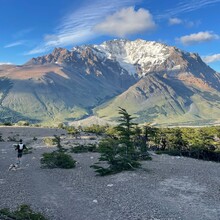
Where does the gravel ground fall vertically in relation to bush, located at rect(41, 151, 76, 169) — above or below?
below

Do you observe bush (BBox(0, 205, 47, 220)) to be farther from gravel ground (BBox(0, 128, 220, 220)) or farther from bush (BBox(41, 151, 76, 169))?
bush (BBox(41, 151, 76, 169))

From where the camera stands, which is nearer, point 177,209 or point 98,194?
point 177,209

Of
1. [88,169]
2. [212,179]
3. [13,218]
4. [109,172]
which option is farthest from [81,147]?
[13,218]

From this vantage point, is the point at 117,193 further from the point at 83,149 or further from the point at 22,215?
the point at 83,149

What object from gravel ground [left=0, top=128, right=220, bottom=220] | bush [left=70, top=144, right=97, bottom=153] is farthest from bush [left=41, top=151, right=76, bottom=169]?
bush [left=70, top=144, right=97, bottom=153]

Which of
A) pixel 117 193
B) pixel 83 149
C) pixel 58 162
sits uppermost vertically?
pixel 58 162

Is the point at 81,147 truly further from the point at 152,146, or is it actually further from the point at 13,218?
the point at 13,218

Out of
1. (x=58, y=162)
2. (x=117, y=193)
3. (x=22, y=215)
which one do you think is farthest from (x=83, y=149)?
(x=22, y=215)

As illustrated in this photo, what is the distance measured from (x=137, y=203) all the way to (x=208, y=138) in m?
57.0

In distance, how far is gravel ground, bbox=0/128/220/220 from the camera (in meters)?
20.7

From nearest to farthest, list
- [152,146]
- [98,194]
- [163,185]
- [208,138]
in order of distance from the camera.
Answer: [98,194] → [163,185] → [208,138] → [152,146]

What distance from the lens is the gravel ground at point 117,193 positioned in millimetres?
20667

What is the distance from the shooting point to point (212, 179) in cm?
3062

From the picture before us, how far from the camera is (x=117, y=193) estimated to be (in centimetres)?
2559
